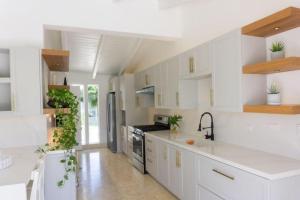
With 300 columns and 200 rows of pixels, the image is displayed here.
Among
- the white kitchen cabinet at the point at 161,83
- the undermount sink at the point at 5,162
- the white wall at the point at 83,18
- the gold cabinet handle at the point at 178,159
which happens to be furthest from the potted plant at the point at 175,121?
the undermount sink at the point at 5,162

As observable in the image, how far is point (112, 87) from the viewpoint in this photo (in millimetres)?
6809

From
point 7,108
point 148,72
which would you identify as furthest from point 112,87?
point 7,108

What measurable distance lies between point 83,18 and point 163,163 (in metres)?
2.51

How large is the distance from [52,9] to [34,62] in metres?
1.01

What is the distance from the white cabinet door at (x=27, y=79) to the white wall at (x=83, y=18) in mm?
547

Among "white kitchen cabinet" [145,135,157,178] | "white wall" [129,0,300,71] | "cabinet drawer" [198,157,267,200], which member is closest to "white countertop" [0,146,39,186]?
"cabinet drawer" [198,157,267,200]

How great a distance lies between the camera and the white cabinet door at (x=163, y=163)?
11.5 ft

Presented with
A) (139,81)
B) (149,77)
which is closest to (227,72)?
(149,77)

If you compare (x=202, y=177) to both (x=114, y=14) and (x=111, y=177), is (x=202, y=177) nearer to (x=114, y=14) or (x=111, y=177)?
(x=111, y=177)

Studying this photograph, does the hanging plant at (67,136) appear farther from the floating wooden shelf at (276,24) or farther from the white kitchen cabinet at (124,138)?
the white kitchen cabinet at (124,138)

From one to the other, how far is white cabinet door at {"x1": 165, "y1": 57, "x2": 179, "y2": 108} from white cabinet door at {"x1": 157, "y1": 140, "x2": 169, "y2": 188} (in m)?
0.70

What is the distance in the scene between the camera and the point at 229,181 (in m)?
2.10

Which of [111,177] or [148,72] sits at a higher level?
[148,72]

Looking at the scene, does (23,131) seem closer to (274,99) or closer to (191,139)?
(191,139)
